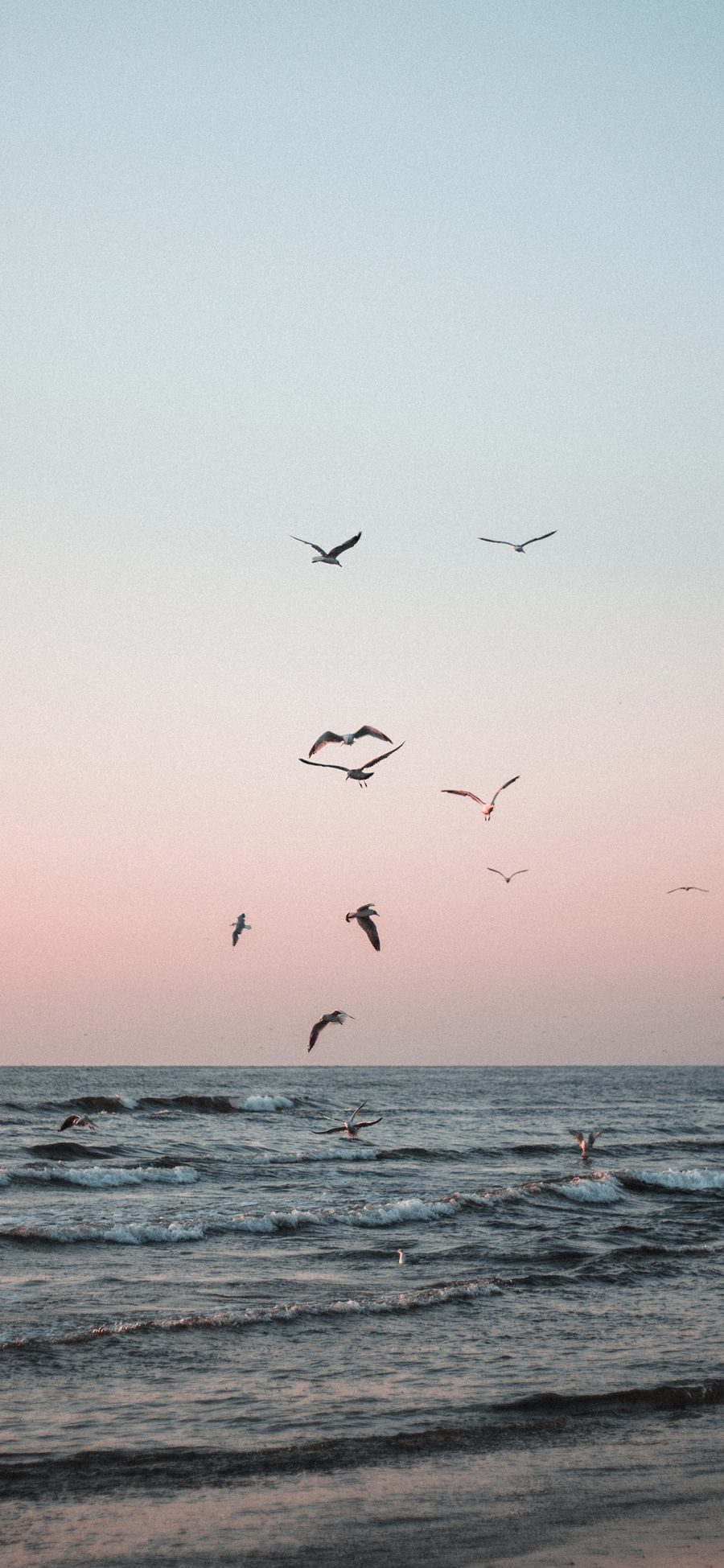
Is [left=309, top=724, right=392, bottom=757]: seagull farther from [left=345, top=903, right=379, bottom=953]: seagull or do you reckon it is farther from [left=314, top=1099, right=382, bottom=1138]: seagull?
[left=314, top=1099, right=382, bottom=1138]: seagull

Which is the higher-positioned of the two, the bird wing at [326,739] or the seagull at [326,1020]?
the bird wing at [326,739]

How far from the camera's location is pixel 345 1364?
1195 centimetres

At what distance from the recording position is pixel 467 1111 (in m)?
56.9

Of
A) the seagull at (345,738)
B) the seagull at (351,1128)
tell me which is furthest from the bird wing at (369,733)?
the seagull at (351,1128)

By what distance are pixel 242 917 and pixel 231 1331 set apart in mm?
9361

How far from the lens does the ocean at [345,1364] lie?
837 cm

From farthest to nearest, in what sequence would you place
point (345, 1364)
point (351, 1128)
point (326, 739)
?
point (351, 1128) < point (326, 739) < point (345, 1364)

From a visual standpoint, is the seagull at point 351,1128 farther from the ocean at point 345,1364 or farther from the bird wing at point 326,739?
the bird wing at point 326,739

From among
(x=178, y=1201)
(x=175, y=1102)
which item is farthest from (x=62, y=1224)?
(x=175, y=1102)

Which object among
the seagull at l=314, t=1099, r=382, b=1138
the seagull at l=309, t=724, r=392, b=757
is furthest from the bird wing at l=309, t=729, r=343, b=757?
the seagull at l=314, t=1099, r=382, b=1138

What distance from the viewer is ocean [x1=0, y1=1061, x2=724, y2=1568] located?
8.37 m

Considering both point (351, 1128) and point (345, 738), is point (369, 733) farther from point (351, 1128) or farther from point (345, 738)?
point (351, 1128)

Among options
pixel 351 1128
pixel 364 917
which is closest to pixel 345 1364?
pixel 364 917

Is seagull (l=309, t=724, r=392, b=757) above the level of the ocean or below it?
above
